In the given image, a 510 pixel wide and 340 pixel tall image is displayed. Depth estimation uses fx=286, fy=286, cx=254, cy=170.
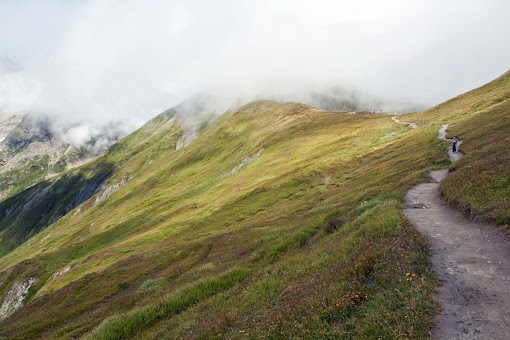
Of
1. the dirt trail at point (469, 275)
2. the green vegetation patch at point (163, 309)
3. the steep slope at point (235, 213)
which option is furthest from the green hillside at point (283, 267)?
the dirt trail at point (469, 275)

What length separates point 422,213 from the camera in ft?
58.6

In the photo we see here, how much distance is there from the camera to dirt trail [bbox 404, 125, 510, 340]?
22.8ft

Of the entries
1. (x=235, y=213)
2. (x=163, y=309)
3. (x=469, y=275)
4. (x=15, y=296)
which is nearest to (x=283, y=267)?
(x=163, y=309)

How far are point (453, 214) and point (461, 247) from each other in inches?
235

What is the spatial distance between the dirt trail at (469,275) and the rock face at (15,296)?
82.4 meters

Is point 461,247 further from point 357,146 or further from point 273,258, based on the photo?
point 357,146

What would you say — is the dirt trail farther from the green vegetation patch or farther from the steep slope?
the green vegetation patch

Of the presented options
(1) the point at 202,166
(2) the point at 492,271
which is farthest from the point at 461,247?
(1) the point at 202,166

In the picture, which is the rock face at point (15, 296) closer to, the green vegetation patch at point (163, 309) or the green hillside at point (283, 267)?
the green hillside at point (283, 267)

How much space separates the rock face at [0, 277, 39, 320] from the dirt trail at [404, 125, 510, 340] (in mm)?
82393

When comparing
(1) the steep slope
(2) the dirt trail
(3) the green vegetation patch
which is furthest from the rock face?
(2) the dirt trail

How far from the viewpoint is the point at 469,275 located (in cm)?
948

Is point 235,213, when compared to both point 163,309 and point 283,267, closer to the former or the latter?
point 163,309

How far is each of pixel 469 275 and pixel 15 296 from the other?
88544 mm
